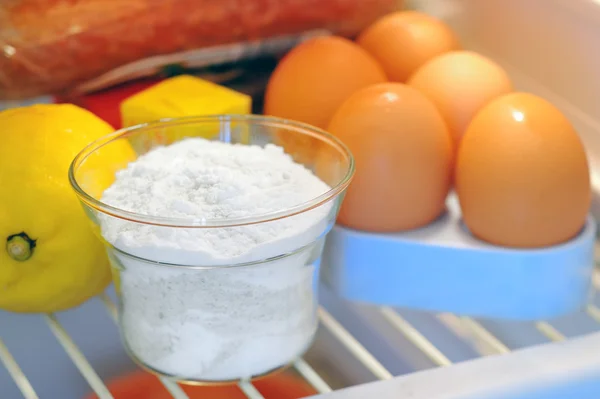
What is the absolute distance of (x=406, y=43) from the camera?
0.77 metres

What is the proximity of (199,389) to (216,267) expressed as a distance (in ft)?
0.79

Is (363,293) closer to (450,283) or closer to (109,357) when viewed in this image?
(450,283)

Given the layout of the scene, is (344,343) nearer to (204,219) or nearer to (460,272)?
(460,272)

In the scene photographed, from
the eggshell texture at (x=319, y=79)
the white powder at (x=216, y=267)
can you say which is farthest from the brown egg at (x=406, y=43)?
the white powder at (x=216, y=267)

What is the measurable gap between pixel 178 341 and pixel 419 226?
227 mm

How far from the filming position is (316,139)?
2.02 ft

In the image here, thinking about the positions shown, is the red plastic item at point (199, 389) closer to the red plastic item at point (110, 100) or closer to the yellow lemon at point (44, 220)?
the yellow lemon at point (44, 220)

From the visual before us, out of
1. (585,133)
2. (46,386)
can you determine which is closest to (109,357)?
(46,386)

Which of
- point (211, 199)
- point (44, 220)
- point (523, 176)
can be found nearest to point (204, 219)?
point (211, 199)

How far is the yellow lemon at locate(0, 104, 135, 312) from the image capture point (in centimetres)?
56

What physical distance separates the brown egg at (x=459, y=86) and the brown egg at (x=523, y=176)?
0.05 meters

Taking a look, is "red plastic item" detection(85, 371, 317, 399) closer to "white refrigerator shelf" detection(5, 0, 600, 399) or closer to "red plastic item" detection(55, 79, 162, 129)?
"white refrigerator shelf" detection(5, 0, 600, 399)

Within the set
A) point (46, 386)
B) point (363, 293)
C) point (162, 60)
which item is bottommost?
point (46, 386)

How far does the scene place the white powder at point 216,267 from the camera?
1.63 ft
